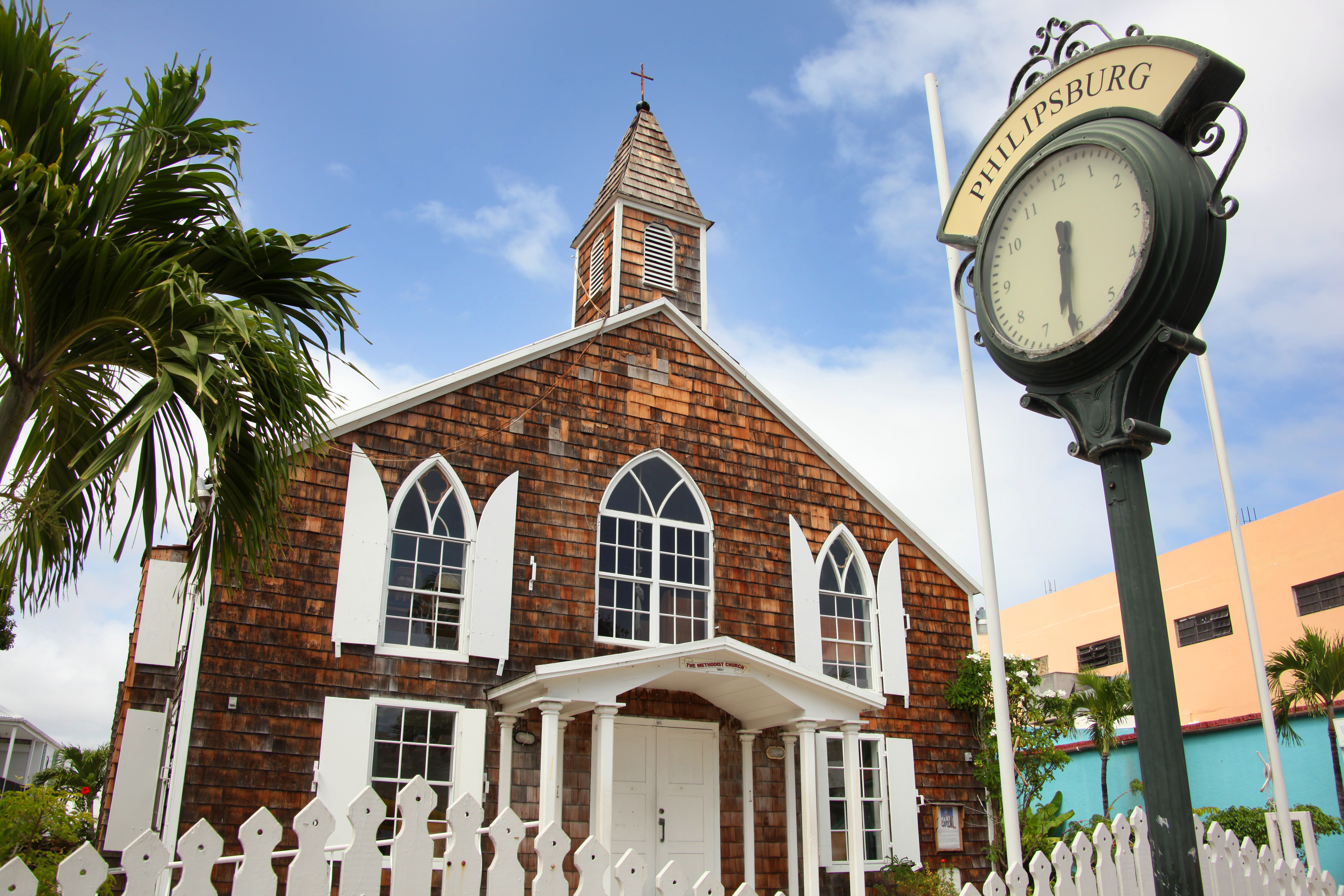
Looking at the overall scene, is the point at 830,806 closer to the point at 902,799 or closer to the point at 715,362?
the point at 902,799

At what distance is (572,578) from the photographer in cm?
1207

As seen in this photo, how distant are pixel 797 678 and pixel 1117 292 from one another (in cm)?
882

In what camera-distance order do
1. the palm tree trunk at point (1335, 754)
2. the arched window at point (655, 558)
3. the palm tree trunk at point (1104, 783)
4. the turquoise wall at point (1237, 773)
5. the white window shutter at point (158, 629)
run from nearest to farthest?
the white window shutter at point (158, 629), the arched window at point (655, 558), the palm tree trunk at point (1335, 754), the turquoise wall at point (1237, 773), the palm tree trunk at point (1104, 783)

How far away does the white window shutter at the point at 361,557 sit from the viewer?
Result: 10781 millimetres

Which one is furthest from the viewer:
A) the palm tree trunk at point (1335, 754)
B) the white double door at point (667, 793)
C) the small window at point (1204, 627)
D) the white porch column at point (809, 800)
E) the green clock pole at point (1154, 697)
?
the small window at point (1204, 627)

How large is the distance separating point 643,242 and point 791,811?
856 centimetres

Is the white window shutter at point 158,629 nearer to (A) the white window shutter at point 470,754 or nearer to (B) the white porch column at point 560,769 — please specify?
(A) the white window shutter at point 470,754

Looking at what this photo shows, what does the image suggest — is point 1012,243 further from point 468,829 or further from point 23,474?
point 23,474

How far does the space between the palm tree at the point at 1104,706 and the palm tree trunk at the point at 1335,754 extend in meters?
2.92

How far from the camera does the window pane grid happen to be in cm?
1273

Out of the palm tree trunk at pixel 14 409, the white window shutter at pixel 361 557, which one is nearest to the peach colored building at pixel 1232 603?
the white window shutter at pixel 361 557

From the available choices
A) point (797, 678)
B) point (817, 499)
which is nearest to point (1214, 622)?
point (817, 499)

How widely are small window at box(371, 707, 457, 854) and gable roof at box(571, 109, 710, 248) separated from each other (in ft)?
27.9

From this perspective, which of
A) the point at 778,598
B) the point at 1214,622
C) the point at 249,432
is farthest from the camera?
the point at 1214,622
